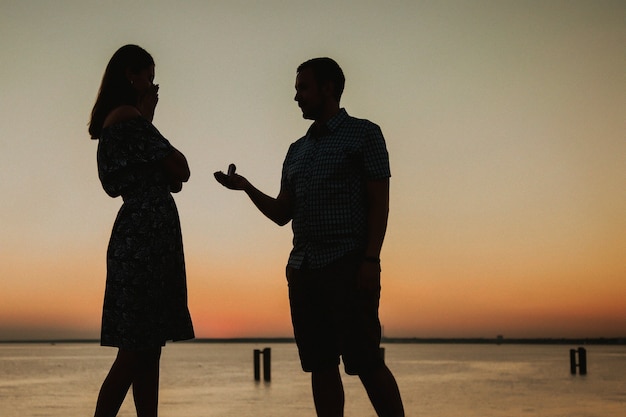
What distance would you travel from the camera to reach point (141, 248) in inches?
130

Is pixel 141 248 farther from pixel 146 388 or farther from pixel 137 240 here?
pixel 146 388

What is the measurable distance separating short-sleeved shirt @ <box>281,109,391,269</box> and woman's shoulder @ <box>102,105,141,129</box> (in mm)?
806

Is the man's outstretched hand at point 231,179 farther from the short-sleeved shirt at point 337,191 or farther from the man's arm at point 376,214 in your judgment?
the man's arm at point 376,214

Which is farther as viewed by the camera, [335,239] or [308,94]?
[308,94]

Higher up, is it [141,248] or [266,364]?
[141,248]

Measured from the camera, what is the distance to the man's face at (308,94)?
145 inches

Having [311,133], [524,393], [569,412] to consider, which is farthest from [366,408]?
[311,133]

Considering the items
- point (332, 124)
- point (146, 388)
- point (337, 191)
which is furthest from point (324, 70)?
point (146, 388)

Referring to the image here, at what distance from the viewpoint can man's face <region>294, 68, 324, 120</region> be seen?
12.1ft

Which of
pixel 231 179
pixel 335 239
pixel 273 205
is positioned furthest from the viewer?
pixel 273 205

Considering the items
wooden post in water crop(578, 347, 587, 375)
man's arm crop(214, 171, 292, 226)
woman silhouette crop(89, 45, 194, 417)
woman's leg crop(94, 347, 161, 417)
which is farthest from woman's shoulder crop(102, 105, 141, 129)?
wooden post in water crop(578, 347, 587, 375)

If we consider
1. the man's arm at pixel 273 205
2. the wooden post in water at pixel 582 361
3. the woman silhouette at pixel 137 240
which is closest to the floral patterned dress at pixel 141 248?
the woman silhouette at pixel 137 240

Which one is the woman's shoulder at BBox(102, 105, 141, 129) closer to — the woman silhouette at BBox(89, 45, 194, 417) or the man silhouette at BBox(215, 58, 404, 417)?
the woman silhouette at BBox(89, 45, 194, 417)

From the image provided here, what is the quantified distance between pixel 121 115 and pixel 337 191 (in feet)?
3.24
